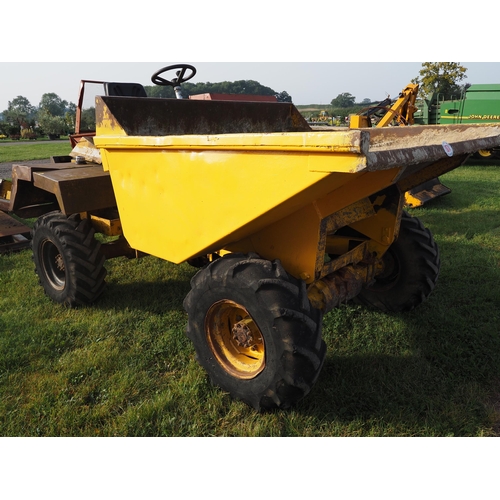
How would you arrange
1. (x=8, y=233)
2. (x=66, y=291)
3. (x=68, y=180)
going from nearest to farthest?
(x=68, y=180) → (x=66, y=291) → (x=8, y=233)

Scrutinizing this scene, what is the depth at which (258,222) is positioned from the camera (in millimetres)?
2053

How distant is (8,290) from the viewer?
152 inches

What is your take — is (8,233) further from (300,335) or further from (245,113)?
(300,335)

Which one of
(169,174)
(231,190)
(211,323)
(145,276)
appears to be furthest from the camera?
(145,276)

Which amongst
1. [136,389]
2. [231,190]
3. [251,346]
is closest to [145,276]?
[136,389]

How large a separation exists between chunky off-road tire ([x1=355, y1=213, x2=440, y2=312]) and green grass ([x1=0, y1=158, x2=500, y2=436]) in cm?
15

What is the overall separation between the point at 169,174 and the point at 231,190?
0.46 meters

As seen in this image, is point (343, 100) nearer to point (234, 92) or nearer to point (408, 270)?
point (234, 92)

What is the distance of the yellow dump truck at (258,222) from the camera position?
6.02 feet

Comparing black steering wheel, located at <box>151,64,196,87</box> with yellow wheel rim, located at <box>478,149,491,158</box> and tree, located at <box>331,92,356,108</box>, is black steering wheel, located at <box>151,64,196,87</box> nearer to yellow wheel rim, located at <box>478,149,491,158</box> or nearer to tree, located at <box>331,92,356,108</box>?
yellow wheel rim, located at <box>478,149,491,158</box>

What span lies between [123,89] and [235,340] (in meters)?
3.34

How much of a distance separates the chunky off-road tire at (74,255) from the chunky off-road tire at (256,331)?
1271 millimetres

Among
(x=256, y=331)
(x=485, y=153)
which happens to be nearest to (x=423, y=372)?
(x=256, y=331)

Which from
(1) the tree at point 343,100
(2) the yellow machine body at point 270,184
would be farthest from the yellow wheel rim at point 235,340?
(1) the tree at point 343,100
